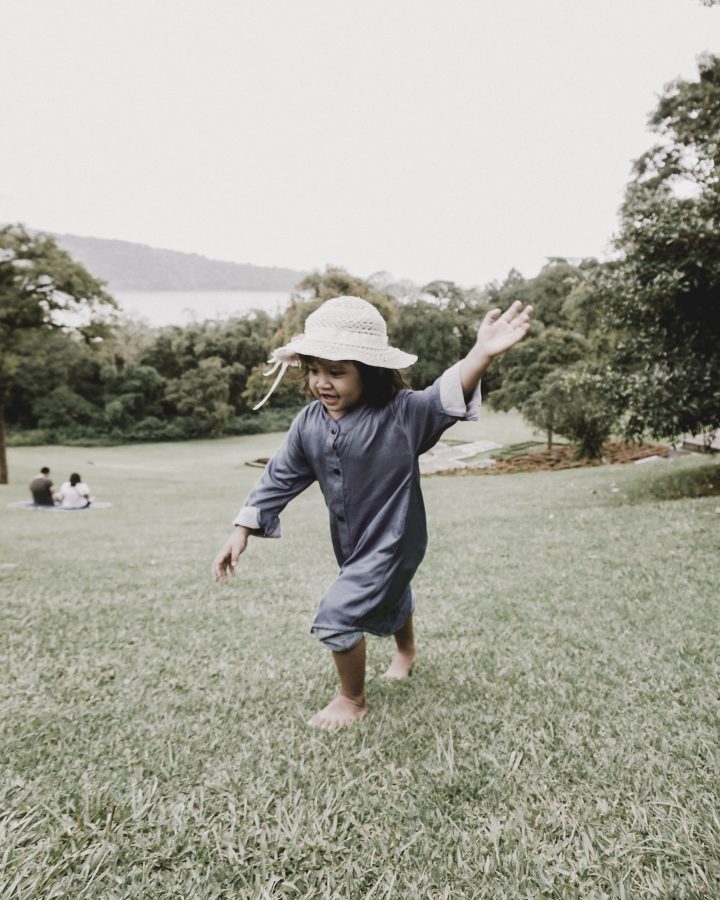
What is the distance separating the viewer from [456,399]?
6.02ft


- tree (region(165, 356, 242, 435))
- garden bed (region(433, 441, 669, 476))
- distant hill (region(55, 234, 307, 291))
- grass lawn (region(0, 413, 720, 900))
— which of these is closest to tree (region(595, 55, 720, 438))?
grass lawn (region(0, 413, 720, 900))

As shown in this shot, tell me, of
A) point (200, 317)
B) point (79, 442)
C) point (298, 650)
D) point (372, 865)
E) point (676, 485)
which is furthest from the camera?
point (200, 317)

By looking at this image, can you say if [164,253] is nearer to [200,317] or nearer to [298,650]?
[200,317]

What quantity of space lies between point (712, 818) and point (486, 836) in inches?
23.3

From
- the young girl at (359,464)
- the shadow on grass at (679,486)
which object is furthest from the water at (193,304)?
the young girl at (359,464)

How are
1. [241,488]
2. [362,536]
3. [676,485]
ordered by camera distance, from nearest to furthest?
[362,536] → [676,485] → [241,488]

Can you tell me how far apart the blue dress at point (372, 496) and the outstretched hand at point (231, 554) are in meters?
0.04

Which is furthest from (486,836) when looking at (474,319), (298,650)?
(474,319)

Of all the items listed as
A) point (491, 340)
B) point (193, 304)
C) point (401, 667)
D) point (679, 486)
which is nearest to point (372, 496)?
point (491, 340)

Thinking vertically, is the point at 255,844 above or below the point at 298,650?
above

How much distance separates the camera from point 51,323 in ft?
55.1

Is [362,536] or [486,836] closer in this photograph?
[486,836]

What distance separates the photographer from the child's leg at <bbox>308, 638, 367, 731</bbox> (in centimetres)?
209

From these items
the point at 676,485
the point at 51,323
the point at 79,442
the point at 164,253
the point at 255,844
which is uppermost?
the point at 164,253
